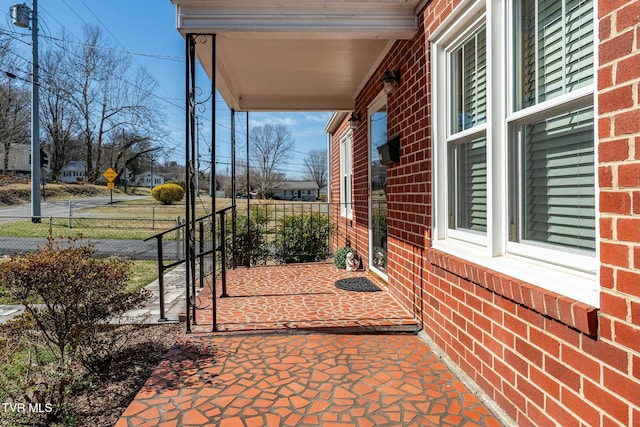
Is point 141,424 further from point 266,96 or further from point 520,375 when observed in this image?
point 266,96

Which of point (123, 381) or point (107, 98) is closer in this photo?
point (123, 381)

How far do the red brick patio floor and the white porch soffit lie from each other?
99.1 inches

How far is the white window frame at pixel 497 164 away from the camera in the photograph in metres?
1.65

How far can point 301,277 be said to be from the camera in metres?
5.54

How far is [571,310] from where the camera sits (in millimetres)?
1507

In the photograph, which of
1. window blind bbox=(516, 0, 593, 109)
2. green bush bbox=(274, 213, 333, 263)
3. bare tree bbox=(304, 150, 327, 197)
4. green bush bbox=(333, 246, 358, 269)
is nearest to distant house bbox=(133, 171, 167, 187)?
bare tree bbox=(304, 150, 327, 197)

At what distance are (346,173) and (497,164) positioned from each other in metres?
5.80

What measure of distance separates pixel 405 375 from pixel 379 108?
3.40 meters

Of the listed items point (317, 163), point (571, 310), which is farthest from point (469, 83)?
point (317, 163)

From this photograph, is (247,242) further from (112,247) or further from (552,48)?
(552,48)

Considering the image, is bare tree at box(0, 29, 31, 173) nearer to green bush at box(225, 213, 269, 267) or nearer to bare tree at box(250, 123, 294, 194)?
bare tree at box(250, 123, 294, 194)

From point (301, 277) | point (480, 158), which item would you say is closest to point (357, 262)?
point (301, 277)

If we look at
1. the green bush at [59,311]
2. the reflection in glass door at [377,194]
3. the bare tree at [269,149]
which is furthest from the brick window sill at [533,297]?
the bare tree at [269,149]

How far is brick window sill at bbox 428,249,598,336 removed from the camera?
1.45 metres
